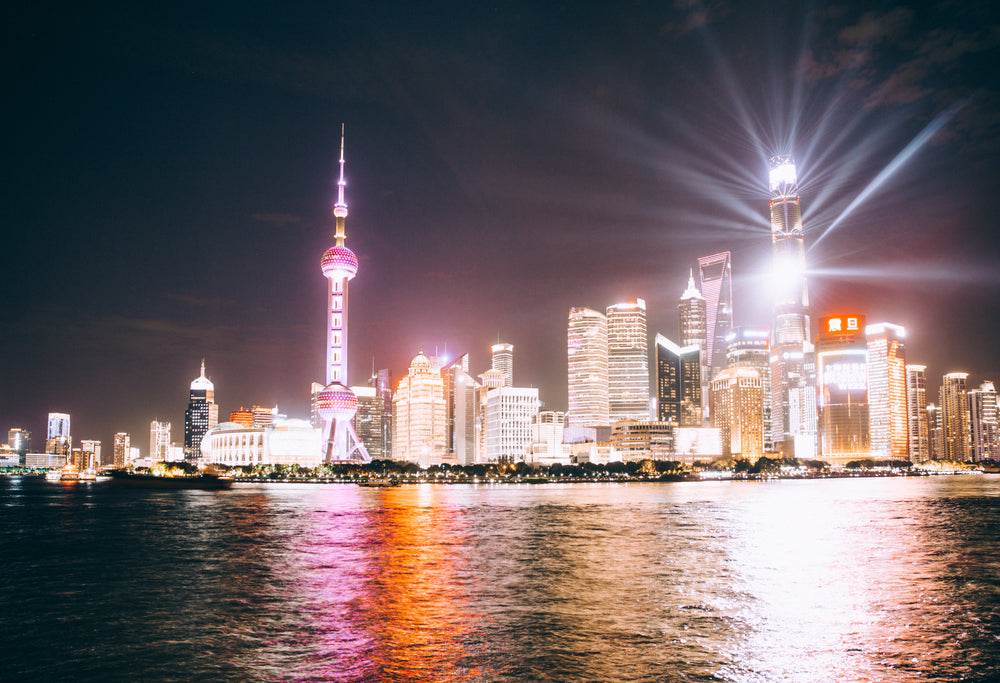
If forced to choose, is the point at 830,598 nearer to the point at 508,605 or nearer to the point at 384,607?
the point at 508,605

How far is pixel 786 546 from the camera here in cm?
5072

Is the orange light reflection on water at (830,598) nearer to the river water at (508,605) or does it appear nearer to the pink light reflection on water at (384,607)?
the river water at (508,605)

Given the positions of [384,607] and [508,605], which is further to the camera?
[508,605]

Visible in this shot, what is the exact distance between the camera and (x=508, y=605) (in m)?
31.5

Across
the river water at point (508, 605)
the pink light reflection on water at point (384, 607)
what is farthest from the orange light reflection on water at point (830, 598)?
the pink light reflection on water at point (384, 607)

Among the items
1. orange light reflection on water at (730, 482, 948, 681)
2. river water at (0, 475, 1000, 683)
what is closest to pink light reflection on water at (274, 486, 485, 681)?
river water at (0, 475, 1000, 683)

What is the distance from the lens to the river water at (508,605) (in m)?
22.4

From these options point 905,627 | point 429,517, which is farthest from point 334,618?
point 429,517

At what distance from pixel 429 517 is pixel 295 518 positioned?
14.2 meters

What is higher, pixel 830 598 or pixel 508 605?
pixel 830 598

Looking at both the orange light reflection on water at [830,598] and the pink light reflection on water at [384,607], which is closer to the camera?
the pink light reflection on water at [384,607]

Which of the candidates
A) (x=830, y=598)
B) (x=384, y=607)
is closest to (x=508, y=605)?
(x=384, y=607)

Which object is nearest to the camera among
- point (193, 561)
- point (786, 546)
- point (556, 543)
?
point (193, 561)

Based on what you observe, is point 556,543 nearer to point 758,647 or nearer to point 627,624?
point 627,624
